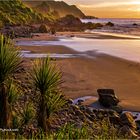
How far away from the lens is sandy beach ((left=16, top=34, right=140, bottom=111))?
1526 centimetres

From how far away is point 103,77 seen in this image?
19.1m

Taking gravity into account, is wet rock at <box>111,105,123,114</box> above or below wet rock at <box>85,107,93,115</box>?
below

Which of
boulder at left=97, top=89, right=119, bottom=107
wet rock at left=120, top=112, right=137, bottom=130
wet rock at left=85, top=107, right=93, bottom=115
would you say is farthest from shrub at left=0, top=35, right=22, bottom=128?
boulder at left=97, top=89, right=119, bottom=107

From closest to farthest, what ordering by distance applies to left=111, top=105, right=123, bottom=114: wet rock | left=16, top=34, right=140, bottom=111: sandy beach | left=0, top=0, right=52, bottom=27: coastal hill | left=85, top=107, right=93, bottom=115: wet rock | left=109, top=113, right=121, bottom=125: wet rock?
left=109, top=113, right=121, bottom=125: wet rock
left=85, top=107, right=93, bottom=115: wet rock
left=111, top=105, right=123, bottom=114: wet rock
left=16, top=34, right=140, bottom=111: sandy beach
left=0, top=0, right=52, bottom=27: coastal hill

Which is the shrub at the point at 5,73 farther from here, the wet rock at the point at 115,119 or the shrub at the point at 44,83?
the wet rock at the point at 115,119

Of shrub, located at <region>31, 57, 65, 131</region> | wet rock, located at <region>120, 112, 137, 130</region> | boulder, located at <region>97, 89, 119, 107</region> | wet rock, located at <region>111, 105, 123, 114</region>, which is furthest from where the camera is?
boulder, located at <region>97, 89, 119, 107</region>

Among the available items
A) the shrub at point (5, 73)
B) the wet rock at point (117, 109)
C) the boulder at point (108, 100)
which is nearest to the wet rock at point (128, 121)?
the wet rock at point (117, 109)

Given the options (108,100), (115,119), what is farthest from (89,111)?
(108,100)

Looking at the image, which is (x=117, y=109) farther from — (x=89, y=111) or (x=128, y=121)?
(x=128, y=121)

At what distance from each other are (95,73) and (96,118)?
29.6ft

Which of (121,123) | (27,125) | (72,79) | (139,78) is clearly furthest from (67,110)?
(139,78)

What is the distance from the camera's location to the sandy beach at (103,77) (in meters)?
15.3

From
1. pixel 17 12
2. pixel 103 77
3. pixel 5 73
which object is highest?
pixel 17 12

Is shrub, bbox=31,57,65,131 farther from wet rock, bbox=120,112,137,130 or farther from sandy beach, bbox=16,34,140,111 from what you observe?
sandy beach, bbox=16,34,140,111
